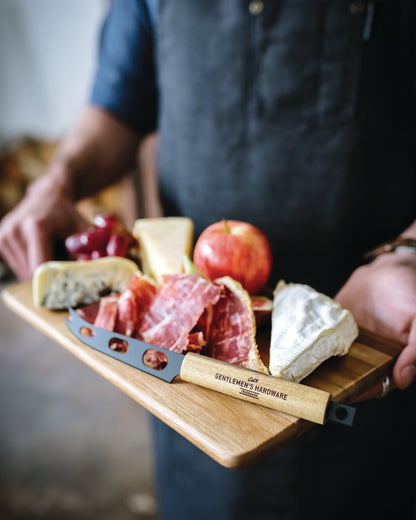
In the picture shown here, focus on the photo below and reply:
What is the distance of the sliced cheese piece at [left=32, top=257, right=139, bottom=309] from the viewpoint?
2.62 ft

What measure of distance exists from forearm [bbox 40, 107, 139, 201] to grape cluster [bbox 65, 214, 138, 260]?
250mm

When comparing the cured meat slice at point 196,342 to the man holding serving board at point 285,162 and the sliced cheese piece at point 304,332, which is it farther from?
the man holding serving board at point 285,162

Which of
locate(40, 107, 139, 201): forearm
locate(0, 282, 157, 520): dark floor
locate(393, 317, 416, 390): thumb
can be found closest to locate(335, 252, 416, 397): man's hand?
locate(393, 317, 416, 390): thumb

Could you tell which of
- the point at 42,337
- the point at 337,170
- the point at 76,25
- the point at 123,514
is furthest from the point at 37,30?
the point at 123,514

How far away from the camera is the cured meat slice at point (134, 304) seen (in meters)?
0.71

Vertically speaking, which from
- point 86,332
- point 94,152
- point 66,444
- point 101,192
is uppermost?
point 94,152

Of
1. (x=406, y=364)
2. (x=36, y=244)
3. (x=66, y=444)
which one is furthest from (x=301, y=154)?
(x=66, y=444)

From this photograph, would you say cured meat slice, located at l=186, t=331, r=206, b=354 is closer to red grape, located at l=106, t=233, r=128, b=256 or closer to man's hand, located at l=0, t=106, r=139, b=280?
red grape, located at l=106, t=233, r=128, b=256

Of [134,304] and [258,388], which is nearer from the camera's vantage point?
[258,388]

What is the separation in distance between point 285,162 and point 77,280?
540 mm

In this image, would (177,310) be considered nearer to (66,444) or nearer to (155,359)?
Answer: (155,359)

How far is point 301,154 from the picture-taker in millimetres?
968

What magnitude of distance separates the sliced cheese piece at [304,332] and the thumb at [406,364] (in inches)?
3.0

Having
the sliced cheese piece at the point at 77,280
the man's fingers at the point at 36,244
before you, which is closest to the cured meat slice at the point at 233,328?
the sliced cheese piece at the point at 77,280
